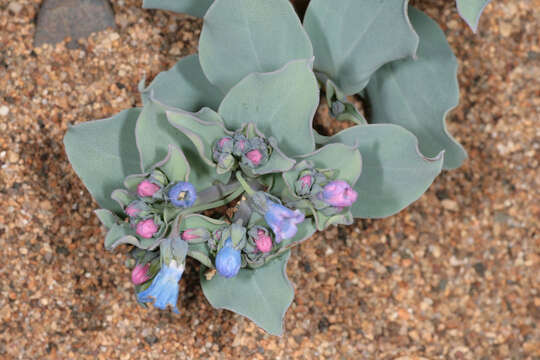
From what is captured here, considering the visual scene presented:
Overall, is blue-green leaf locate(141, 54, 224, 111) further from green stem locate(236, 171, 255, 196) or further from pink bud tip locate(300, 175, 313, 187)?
pink bud tip locate(300, 175, 313, 187)

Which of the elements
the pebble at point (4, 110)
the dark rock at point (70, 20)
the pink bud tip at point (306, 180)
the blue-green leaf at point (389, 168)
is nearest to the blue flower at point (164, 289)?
the pink bud tip at point (306, 180)

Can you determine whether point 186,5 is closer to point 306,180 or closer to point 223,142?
point 223,142

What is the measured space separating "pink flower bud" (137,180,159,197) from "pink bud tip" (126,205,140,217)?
36 millimetres

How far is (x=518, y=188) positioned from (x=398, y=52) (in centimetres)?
89

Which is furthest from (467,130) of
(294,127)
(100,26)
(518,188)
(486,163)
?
(100,26)

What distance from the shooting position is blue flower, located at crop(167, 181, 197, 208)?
4.20ft

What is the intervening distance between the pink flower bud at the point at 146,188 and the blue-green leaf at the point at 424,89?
0.88m

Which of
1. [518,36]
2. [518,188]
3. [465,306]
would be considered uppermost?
[518,36]

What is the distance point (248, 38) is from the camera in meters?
1.54

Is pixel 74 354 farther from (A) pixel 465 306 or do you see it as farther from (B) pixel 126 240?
(A) pixel 465 306

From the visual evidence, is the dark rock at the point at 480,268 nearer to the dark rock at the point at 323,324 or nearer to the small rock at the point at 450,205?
the small rock at the point at 450,205

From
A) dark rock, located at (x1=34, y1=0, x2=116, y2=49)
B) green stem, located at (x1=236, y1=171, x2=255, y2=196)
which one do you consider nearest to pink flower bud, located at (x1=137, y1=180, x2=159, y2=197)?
green stem, located at (x1=236, y1=171, x2=255, y2=196)

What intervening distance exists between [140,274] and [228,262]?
0.25 meters

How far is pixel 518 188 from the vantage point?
2186 mm
